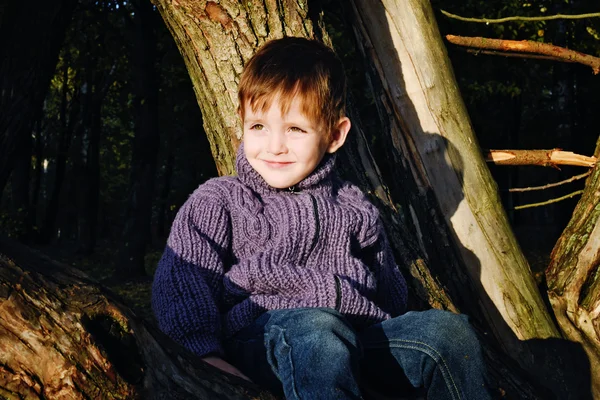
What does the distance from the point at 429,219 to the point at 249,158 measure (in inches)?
49.5

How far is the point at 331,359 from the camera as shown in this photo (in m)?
2.49

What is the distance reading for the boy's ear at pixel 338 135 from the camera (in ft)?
11.2

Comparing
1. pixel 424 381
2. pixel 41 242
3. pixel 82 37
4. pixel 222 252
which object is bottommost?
pixel 41 242

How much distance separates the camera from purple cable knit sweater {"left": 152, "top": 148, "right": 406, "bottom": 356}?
3.02 m

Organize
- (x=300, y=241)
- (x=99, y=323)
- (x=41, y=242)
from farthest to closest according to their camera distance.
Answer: (x=41, y=242)
(x=300, y=241)
(x=99, y=323)

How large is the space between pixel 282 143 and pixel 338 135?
0.38 m

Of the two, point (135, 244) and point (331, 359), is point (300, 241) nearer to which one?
point (331, 359)

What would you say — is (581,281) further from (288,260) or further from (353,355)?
(353,355)

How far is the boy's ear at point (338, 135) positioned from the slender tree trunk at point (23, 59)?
9.11 feet

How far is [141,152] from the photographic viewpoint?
1627 cm

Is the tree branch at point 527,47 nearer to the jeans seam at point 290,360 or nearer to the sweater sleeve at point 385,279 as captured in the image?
the sweater sleeve at point 385,279

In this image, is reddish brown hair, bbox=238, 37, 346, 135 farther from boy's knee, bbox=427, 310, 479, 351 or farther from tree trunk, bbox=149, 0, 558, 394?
boy's knee, bbox=427, 310, 479, 351

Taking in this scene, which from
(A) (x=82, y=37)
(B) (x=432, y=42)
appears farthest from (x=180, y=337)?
(A) (x=82, y=37)

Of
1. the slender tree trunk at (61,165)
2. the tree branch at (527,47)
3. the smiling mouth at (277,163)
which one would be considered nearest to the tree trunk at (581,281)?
the tree branch at (527,47)
